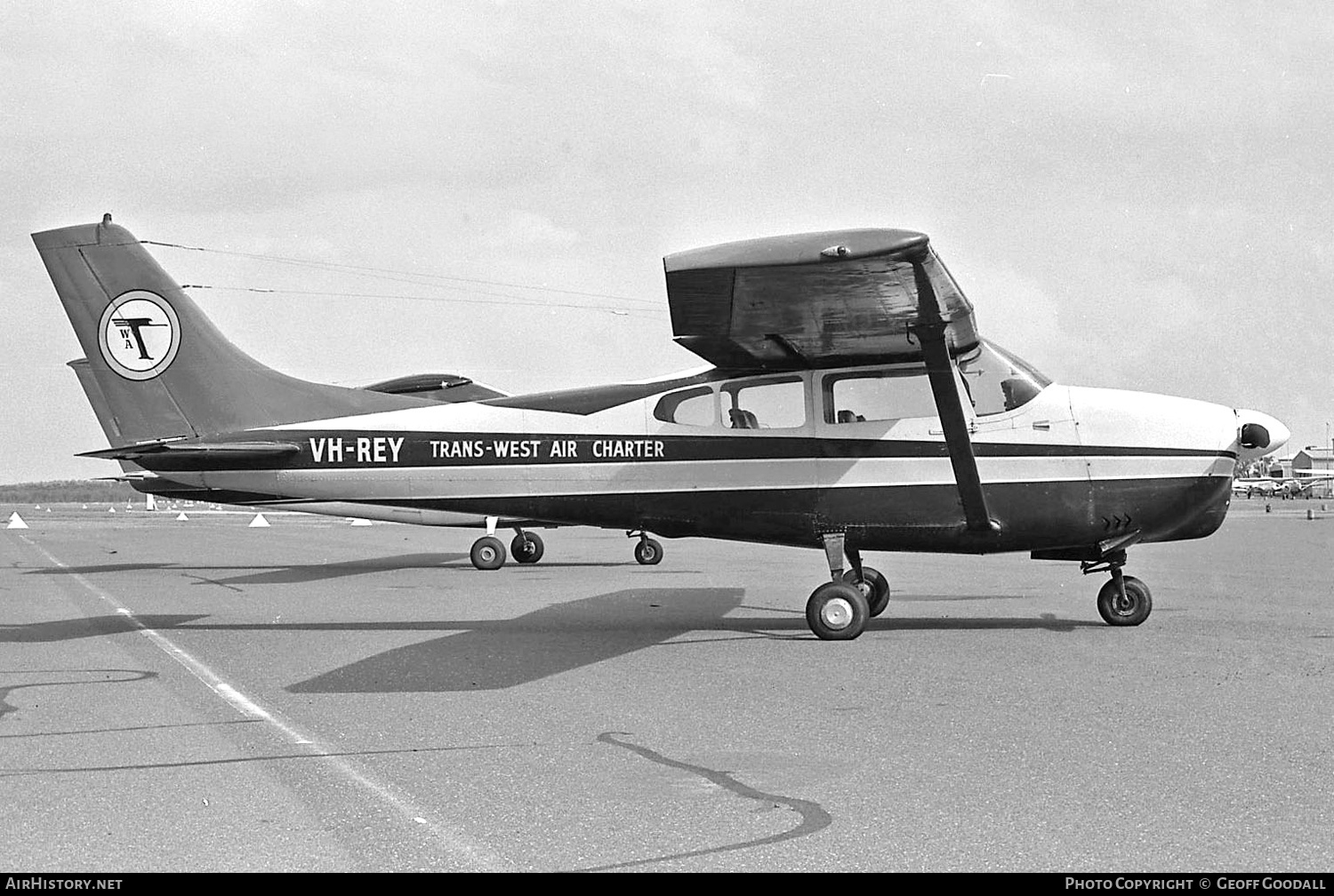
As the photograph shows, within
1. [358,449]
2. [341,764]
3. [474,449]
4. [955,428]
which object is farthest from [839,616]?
[341,764]

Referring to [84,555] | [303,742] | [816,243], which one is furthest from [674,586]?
[84,555]

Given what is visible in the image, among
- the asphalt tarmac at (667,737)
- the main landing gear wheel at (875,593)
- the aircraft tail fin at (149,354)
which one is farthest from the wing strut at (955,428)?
the aircraft tail fin at (149,354)

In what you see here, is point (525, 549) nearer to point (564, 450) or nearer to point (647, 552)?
point (647, 552)

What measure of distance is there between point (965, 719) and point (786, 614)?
5.45 metres

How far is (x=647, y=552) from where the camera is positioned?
66.4 ft

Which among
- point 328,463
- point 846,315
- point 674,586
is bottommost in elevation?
point 674,586

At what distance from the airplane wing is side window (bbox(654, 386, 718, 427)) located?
33cm

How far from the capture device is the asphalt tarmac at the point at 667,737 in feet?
13.5

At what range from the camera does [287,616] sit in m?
12.1

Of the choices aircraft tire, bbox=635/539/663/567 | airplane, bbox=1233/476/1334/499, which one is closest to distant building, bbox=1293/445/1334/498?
airplane, bbox=1233/476/1334/499

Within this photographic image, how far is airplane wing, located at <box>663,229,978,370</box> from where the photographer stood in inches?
289

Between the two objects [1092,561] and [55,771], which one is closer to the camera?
[55,771]

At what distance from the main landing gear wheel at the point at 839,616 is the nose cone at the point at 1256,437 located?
3.26 meters

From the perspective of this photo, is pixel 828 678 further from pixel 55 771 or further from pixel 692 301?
pixel 55 771
